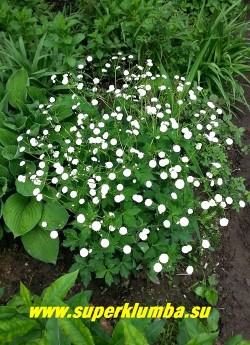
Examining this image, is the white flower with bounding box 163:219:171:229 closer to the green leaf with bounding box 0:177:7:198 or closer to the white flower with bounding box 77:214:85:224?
the white flower with bounding box 77:214:85:224

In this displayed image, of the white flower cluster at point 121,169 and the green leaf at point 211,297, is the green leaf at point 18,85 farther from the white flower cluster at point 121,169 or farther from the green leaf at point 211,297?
the green leaf at point 211,297

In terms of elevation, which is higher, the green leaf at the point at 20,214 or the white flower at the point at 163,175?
the white flower at the point at 163,175

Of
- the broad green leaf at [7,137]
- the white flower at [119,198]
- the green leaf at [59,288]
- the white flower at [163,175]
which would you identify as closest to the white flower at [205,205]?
the white flower at [163,175]

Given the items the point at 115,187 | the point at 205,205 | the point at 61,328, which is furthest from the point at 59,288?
the point at 205,205

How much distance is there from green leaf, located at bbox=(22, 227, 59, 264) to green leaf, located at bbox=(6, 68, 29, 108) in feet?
3.36

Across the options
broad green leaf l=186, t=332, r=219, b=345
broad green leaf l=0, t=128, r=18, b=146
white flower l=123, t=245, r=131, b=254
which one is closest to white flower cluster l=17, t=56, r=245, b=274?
white flower l=123, t=245, r=131, b=254

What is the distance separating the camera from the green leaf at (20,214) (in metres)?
2.81

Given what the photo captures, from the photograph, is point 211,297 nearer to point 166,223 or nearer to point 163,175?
point 166,223

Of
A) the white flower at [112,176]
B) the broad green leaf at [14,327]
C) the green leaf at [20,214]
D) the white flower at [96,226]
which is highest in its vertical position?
the white flower at [112,176]

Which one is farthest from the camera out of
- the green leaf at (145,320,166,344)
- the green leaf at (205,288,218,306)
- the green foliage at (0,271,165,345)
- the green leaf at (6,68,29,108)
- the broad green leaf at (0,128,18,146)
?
the green leaf at (6,68,29,108)

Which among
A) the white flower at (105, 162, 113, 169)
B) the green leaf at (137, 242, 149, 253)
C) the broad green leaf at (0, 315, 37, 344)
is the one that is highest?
the white flower at (105, 162, 113, 169)

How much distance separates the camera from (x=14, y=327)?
1937 mm

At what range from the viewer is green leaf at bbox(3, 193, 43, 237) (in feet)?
9.21

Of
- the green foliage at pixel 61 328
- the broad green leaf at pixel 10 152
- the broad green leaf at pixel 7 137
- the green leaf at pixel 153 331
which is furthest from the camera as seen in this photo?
the broad green leaf at pixel 7 137
